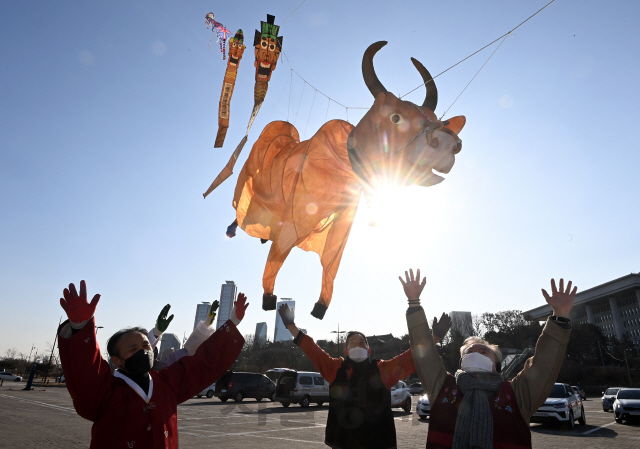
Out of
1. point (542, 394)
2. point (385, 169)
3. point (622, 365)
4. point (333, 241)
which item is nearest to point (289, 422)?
point (333, 241)

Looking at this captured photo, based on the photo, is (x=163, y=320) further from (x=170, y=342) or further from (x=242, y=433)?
(x=170, y=342)

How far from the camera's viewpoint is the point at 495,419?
6.93ft

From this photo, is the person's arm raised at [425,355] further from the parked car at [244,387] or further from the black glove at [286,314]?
the parked car at [244,387]

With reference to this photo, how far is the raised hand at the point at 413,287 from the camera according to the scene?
2.61m

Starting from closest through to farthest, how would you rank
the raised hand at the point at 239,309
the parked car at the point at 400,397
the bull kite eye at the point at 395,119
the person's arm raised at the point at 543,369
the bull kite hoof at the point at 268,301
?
the person's arm raised at the point at 543,369
the raised hand at the point at 239,309
the bull kite eye at the point at 395,119
the bull kite hoof at the point at 268,301
the parked car at the point at 400,397

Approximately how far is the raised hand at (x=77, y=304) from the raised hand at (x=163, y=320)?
1386 mm

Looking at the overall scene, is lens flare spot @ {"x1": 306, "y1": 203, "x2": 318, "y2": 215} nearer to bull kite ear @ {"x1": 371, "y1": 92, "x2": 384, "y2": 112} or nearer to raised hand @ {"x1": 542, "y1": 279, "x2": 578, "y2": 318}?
bull kite ear @ {"x1": 371, "y1": 92, "x2": 384, "y2": 112}

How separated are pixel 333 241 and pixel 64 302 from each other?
270 centimetres

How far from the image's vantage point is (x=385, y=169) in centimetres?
382

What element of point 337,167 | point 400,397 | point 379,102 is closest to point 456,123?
point 379,102

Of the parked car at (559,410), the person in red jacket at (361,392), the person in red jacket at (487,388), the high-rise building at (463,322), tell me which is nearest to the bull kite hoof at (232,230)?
the person in red jacket at (361,392)

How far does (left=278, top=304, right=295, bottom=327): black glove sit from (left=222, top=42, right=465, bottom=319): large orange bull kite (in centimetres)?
11

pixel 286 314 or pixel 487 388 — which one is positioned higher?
pixel 286 314

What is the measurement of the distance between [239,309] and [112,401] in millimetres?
970
